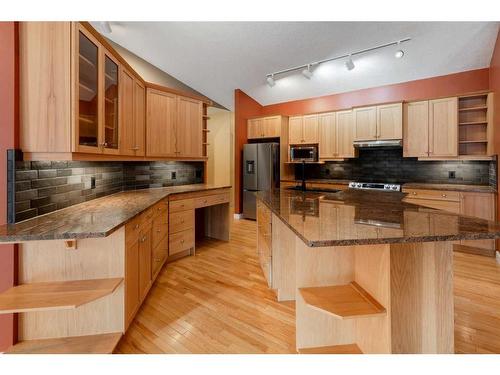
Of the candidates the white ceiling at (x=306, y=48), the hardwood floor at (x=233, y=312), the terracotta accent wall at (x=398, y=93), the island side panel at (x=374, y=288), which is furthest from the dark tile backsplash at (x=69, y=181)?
the terracotta accent wall at (x=398, y=93)

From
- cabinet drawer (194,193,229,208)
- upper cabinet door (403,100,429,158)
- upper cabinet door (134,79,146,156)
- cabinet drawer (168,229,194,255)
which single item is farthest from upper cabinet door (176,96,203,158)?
upper cabinet door (403,100,429,158)

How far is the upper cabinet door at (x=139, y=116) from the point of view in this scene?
289cm

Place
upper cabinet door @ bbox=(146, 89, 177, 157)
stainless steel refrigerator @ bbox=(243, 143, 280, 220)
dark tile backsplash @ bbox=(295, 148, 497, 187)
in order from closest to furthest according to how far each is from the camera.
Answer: upper cabinet door @ bbox=(146, 89, 177, 157) < dark tile backsplash @ bbox=(295, 148, 497, 187) < stainless steel refrigerator @ bbox=(243, 143, 280, 220)

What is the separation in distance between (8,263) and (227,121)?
573 centimetres

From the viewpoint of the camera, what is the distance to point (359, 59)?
12.9 ft

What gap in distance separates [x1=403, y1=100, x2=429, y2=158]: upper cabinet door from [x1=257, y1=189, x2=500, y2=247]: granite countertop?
2.68 metres

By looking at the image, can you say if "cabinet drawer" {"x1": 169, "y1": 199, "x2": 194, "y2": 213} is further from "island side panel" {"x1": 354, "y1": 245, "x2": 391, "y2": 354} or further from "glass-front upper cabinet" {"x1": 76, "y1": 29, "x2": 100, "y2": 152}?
"island side panel" {"x1": 354, "y1": 245, "x2": 391, "y2": 354}

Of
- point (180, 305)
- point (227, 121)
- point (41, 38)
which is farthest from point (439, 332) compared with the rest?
point (227, 121)

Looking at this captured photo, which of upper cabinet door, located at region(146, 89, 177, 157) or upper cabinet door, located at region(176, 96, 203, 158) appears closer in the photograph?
upper cabinet door, located at region(146, 89, 177, 157)

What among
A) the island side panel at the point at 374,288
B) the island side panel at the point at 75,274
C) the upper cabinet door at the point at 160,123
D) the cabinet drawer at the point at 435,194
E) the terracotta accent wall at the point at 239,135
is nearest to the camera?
the island side panel at the point at 374,288

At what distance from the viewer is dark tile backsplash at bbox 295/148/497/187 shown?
3830 mm

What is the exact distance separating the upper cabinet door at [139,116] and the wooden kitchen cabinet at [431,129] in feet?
12.9

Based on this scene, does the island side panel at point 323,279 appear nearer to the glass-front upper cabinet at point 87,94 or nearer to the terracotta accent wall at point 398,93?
the glass-front upper cabinet at point 87,94

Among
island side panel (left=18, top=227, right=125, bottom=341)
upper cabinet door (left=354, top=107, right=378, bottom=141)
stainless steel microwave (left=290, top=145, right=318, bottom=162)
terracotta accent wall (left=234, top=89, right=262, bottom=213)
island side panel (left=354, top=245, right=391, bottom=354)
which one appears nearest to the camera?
island side panel (left=354, top=245, right=391, bottom=354)
